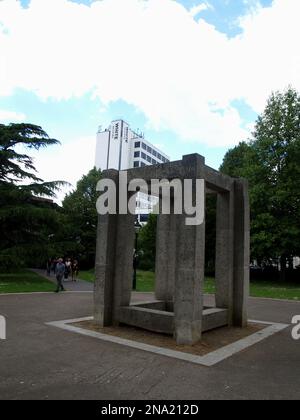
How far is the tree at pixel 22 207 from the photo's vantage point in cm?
2512

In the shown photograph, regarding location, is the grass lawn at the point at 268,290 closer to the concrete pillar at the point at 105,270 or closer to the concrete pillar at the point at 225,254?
the concrete pillar at the point at 225,254

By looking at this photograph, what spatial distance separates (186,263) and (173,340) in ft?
6.12

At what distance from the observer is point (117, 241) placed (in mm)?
10719

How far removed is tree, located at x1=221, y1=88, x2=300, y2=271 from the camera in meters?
30.2

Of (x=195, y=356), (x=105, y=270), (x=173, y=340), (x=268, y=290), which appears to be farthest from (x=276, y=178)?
(x=195, y=356)

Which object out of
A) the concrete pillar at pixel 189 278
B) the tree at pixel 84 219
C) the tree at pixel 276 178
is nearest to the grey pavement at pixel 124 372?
the concrete pillar at pixel 189 278

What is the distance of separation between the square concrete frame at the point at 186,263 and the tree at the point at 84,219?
33789 millimetres

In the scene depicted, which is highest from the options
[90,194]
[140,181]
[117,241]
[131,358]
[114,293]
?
[90,194]

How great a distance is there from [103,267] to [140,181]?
2.66 meters

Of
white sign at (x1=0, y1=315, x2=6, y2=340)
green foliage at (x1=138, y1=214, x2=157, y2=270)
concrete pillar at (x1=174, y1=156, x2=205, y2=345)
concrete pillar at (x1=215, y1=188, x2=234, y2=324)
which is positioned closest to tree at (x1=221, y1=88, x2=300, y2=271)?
green foliage at (x1=138, y1=214, x2=157, y2=270)

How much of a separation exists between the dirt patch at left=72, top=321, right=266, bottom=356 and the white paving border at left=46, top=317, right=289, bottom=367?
7.8 inches

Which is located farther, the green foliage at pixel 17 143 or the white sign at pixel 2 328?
the green foliage at pixel 17 143

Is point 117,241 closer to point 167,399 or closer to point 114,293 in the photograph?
point 114,293

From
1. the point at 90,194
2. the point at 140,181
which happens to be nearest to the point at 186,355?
the point at 140,181
